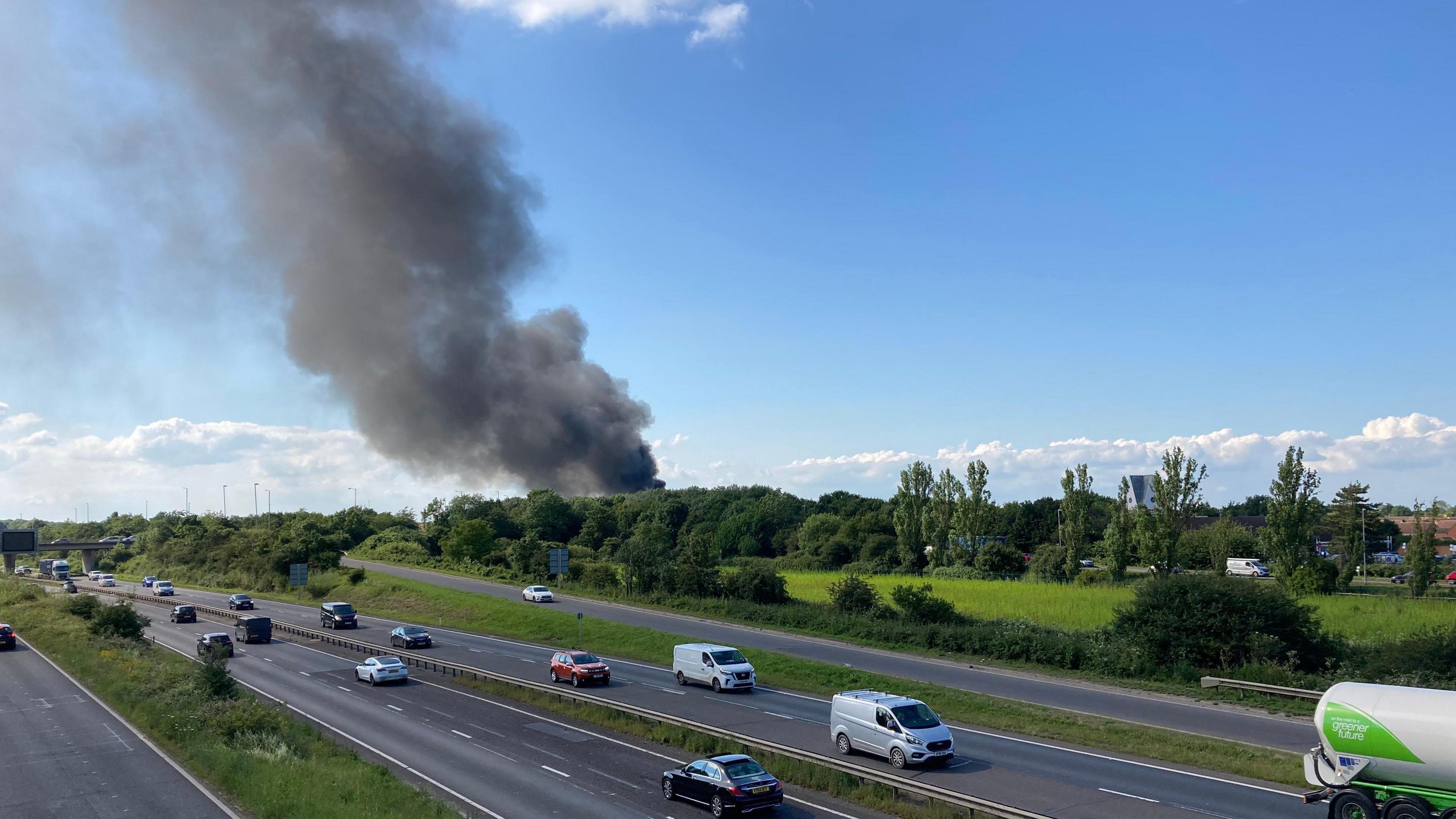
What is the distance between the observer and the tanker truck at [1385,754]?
15.1m

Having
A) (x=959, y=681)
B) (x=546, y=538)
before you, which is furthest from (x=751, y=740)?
(x=546, y=538)

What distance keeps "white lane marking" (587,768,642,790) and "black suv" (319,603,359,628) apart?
136 ft

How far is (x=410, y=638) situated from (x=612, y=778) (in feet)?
96.8

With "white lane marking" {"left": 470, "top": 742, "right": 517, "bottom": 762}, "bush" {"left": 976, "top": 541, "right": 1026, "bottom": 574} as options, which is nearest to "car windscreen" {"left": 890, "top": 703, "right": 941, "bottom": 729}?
"white lane marking" {"left": 470, "top": 742, "right": 517, "bottom": 762}

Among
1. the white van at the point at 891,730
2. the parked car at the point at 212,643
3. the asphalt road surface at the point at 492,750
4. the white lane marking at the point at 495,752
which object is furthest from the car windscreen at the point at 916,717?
the parked car at the point at 212,643

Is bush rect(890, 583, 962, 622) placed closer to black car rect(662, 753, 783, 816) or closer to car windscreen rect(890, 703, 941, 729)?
car windscreen rect(890, 703, 941, 729)

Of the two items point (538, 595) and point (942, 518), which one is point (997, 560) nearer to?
point (942, 518)

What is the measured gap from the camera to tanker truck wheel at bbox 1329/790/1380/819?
15820 mm

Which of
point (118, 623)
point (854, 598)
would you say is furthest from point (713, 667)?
point (118, 623)

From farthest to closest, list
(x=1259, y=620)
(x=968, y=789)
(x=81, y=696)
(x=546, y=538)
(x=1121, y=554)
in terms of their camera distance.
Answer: (x=546, y=538), (x=1121, y=554), (x=1259, y=620), (x=81, y=696), (x=968, y=789)

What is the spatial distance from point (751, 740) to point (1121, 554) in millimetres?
51471

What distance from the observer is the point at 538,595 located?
6575cm

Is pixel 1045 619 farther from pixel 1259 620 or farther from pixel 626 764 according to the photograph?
pixel 626 764

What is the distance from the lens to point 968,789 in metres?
19.5
